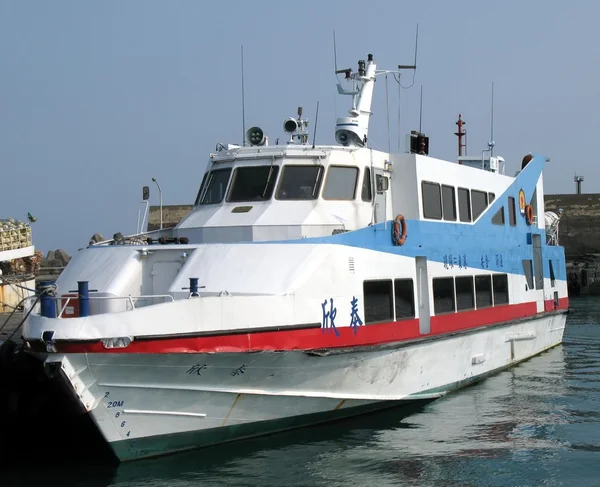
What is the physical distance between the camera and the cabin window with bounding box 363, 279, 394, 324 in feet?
35.6

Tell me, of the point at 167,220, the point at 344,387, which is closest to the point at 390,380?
the point at 344,387

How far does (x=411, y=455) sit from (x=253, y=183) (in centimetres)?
448

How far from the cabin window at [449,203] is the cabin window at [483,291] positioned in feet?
4.08

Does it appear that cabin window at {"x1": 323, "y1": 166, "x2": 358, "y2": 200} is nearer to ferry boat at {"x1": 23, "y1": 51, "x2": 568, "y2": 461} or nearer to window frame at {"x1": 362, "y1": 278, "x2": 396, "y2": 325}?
ferry boat at {"x1": 23, "y1": 51, "x2": 568, "y2": 461}

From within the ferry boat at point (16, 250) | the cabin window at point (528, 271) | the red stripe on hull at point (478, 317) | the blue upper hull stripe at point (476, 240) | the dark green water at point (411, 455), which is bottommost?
the dark green water at point (411, 455)

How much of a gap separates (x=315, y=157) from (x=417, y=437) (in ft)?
13.5

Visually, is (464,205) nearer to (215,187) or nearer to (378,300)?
(378,300)

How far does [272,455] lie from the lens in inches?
377

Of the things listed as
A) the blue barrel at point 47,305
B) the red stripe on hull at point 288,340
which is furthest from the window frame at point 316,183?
the blue barrel at point 47,305

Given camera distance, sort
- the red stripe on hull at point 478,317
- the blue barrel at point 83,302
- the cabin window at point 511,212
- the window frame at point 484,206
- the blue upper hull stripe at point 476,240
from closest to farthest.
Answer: the blue barrel at point 83,302, the blue upper hull stripe at point 476,240, the red stripe on hull at point 478,317, the window frame at point 484,206, the cabin window at point 511,212

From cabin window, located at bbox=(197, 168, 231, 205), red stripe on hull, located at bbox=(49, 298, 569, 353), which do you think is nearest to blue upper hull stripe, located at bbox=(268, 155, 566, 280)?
red stripe on hull, located at bbox=(49, 298, 569, 353)

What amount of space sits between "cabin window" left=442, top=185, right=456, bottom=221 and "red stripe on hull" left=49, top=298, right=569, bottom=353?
5.20 ft

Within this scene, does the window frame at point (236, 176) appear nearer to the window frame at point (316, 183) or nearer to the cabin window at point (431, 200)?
the window frame at point (316, 183)

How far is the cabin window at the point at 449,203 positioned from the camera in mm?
13087
